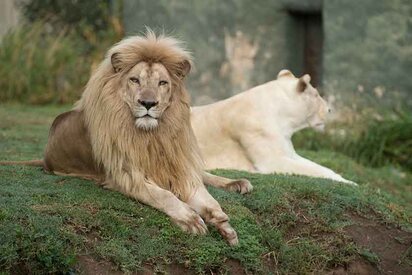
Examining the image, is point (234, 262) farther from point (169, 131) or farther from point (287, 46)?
point (287, 46)

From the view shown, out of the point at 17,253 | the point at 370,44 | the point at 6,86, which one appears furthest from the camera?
the point at 6,86

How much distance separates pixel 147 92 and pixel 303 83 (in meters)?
3.13

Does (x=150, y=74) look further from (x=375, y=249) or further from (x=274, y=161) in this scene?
(x=274, y=161)

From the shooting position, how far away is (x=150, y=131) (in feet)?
19.1

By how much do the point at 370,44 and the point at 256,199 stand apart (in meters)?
4.88

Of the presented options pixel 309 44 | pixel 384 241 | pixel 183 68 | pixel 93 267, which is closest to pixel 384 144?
pixel 309 44

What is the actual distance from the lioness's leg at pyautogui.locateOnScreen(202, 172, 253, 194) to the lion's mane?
1.78 feet

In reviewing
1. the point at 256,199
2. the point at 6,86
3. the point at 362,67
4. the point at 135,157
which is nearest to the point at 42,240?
the point at 135,157

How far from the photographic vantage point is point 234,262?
5695 mm

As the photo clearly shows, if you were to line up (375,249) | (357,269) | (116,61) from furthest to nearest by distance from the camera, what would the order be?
(375,249)
(357,269)
(116,61)

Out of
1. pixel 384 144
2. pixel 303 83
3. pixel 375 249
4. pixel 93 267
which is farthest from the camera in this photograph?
pixel 384 144

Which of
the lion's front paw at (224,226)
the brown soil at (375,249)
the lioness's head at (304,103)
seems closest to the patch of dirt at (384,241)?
the brown soil at (375,249)

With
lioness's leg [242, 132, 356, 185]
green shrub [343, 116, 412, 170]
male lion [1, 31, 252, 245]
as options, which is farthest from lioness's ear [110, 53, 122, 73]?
green shrub [343, 116, 412, 170]

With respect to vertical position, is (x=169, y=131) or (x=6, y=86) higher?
(x=169, y=131)
